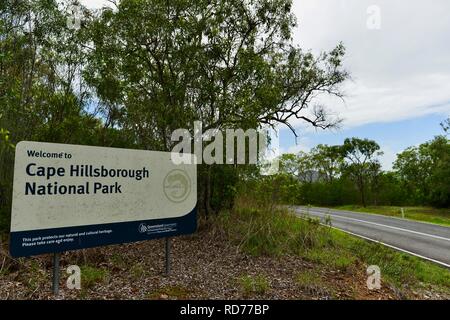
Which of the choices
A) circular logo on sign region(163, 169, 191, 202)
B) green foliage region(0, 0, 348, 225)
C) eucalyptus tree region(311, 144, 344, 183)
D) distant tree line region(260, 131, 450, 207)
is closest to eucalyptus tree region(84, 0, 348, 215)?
green foliage region(0, 0, 348, 225)

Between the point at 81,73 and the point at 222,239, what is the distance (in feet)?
18.3

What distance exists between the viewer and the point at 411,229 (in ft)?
51.4

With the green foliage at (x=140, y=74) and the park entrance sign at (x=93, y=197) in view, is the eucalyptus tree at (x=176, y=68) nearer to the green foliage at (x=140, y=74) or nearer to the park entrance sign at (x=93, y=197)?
the green foliage at (x=140, y=74)

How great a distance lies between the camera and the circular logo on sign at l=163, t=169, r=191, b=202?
5671 mm

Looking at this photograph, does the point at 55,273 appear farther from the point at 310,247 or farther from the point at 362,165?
the point at 362,165

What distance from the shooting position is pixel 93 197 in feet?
15.3

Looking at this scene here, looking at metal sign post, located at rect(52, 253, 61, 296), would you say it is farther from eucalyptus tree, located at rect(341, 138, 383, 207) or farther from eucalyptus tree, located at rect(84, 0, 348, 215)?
eucalyptus tree, located at rect(341, 138, 383, 207)

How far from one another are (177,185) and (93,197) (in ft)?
5.04

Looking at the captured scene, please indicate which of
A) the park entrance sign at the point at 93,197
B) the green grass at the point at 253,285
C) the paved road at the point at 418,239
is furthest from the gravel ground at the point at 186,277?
the paved road at the point at 418,239

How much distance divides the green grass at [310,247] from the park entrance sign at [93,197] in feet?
6.83

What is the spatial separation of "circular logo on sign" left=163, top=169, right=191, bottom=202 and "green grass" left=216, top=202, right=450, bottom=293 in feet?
6.85

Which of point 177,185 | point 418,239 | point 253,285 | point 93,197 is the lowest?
point 418,239

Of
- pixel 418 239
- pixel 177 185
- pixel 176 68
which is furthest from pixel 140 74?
pixel 418 239

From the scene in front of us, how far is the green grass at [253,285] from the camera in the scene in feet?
16.5
